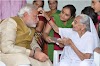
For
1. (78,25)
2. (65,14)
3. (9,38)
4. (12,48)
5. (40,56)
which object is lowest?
(40,56)

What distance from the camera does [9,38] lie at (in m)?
3.54

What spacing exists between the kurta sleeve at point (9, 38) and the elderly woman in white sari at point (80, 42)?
60 centimetres

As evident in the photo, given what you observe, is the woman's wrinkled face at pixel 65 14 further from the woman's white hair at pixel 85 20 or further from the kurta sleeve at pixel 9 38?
the kurta sleeve at pixel 9 38

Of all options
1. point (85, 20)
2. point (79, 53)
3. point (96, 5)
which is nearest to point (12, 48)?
point (79, 53)

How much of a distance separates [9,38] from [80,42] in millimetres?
912

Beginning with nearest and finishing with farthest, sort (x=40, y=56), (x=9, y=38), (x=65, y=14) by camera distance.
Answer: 1. (x=9, y=38)
2. (x=40, y=56)
3. (x=65, y=14)

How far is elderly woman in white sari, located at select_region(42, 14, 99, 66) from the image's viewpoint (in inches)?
149

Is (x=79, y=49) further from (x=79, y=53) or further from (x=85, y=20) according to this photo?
(x=85, y=20)

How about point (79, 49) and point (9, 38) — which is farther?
point (79, 49)

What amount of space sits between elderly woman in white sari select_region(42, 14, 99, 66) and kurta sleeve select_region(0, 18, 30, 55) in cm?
60

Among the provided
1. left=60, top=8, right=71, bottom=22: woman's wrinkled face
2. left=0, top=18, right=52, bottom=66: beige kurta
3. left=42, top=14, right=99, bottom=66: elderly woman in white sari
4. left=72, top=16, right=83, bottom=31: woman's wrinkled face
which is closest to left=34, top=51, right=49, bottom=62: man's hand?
left=0, top=18, right=52, bottom=66: beige kurta

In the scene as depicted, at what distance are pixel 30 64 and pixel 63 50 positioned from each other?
0.69m

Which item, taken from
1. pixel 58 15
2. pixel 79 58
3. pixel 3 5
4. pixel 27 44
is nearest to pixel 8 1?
pixel 3 5

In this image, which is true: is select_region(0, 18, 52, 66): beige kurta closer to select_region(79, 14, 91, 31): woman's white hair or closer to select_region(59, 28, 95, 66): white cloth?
select_region(59, 28, 95, 66): white cloth
